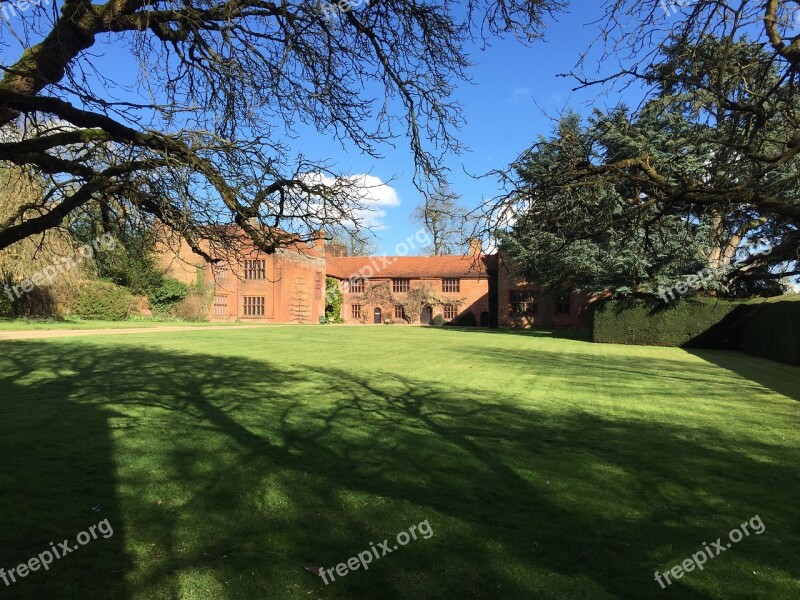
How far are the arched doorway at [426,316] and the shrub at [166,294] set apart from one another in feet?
72.5

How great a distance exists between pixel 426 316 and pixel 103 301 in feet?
92.1

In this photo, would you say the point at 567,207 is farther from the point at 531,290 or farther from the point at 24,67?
the point at 531,290

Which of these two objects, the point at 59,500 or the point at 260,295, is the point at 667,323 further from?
the point at 260,295

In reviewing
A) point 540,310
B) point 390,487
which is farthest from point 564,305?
point 390,487

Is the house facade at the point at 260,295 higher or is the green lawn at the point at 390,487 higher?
the house facade at the point at 260,295

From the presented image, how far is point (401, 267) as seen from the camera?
172 feet

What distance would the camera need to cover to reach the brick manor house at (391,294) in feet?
144

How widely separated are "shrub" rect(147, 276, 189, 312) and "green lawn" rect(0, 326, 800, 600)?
34.3m

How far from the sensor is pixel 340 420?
763 cm

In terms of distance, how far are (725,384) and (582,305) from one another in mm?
29923

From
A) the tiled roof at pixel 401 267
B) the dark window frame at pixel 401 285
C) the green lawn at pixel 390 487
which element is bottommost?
the green lawn at pixel 390 487

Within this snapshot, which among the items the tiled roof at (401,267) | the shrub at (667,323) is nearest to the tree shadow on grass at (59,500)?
the shrub at (667,323)

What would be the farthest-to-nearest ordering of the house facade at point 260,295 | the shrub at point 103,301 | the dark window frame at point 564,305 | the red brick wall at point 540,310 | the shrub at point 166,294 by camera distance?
the house facade at point 260,295 → the dark window frame at point 564,305 → the shrub at point 166,294 → the red brick wall at point 540,310 → the shrub at point 103,301

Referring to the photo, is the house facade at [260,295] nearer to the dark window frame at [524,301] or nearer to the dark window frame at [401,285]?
the dark window frame at [401,285]
